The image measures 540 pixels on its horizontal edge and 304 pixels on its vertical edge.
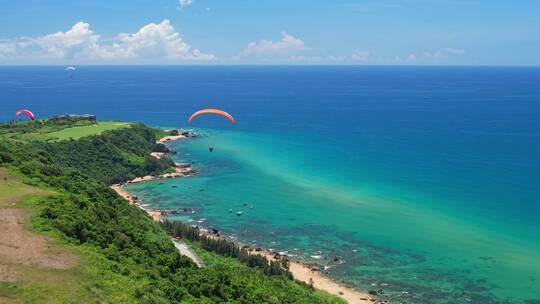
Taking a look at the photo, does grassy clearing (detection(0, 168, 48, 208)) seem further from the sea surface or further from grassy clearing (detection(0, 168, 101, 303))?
the sea surface

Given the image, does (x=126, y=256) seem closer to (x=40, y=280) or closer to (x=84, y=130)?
(x=40, y=280)

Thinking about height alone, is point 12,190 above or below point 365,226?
above

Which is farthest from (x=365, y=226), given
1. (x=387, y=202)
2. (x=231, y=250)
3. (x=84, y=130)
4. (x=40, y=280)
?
(x=84, y=130)

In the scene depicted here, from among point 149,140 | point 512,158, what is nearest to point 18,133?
point 149,140

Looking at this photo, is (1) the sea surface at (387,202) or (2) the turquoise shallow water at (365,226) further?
(1) the sea surface at (387,202)

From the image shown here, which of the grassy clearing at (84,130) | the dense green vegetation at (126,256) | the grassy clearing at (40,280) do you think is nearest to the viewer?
the grassy clearing at (40,280)

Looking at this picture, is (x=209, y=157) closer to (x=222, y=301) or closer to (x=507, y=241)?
(x=507, y=241)

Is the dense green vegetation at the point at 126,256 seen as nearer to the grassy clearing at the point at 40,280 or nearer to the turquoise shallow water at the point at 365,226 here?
the grassy clearing at the point at 40,280

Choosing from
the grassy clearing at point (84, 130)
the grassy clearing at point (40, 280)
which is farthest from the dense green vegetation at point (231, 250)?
the grassy clearing at point (84, 130)
